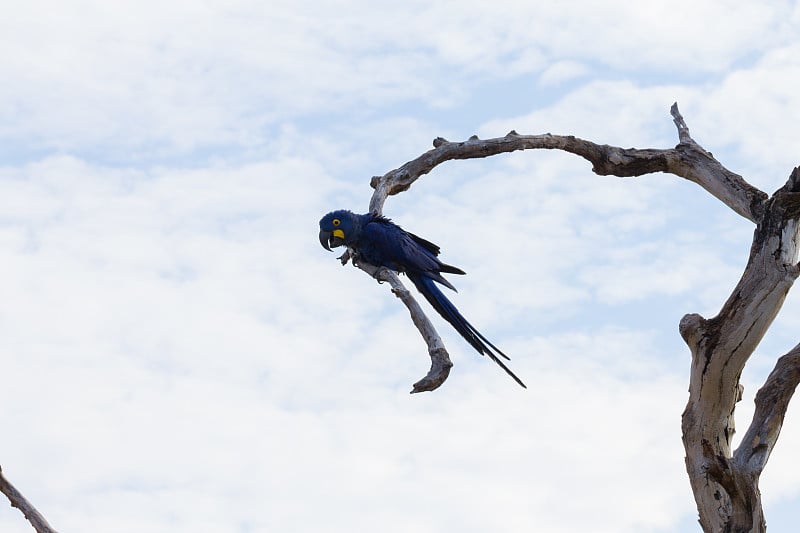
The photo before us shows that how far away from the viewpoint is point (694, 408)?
19.4 ft

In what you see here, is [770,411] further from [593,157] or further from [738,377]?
[593,157]

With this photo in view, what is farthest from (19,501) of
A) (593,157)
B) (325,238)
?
(593,157)

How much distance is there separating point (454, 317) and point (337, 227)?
56.6 inches

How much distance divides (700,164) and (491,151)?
157 cm

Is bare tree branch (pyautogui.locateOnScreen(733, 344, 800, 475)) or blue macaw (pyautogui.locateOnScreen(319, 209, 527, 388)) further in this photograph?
blue macaw (pyautogui.locateOnScreen(319, 209, 527, 388))

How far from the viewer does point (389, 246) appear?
7.68m

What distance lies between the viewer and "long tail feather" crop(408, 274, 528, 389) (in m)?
6.38

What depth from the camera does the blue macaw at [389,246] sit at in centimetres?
760

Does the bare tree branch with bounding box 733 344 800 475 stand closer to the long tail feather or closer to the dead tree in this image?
the dead tree

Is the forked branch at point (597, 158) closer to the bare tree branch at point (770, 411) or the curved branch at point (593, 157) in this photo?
the curved branch at point (593, 157)

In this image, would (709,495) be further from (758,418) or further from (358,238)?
(358,238)

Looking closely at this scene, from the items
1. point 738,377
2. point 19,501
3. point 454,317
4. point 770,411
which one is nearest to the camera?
point 19,501

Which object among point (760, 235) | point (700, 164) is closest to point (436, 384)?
point (760, 235)

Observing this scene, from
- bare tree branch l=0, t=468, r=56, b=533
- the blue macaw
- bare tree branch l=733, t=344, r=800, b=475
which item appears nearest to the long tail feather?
the blue macaw
